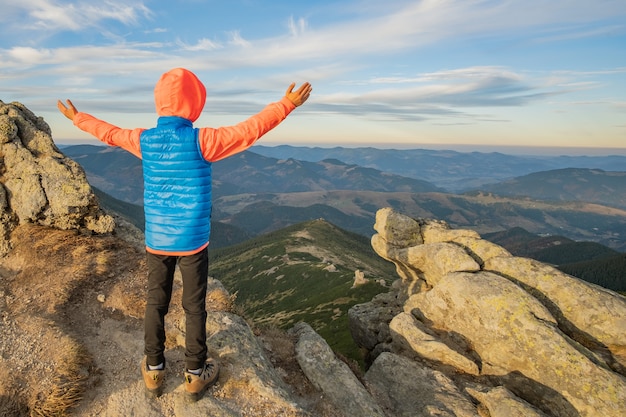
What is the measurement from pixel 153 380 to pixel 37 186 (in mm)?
15955

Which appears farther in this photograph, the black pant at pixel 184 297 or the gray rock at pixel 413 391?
the gray rock at pixel 413 391

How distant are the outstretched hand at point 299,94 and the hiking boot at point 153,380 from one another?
981 cm

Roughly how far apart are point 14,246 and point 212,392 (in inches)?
587

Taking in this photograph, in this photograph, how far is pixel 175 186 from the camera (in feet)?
34.0

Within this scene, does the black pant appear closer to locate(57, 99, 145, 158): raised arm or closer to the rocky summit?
the rocky summit

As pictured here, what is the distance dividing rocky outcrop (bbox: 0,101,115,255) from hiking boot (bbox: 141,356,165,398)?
1334cm

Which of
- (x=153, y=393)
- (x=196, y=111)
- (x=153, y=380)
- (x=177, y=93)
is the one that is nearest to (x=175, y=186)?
(x=196, y=111)

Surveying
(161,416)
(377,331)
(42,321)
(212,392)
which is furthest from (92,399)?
(377,331)

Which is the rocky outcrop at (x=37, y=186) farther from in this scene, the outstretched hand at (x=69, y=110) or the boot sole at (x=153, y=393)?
the boot sole at (x=153, y=393)

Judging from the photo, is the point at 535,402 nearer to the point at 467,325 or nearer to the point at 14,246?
the point at 467,325

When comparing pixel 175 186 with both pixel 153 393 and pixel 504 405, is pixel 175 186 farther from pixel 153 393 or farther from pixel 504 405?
pixel 504 405

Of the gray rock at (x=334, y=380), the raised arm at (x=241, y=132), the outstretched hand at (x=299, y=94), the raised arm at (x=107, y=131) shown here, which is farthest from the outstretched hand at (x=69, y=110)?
the gray rock at (x=334, y=380)

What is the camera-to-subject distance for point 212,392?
41.9 feet

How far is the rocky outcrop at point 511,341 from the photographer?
61.5 ft
